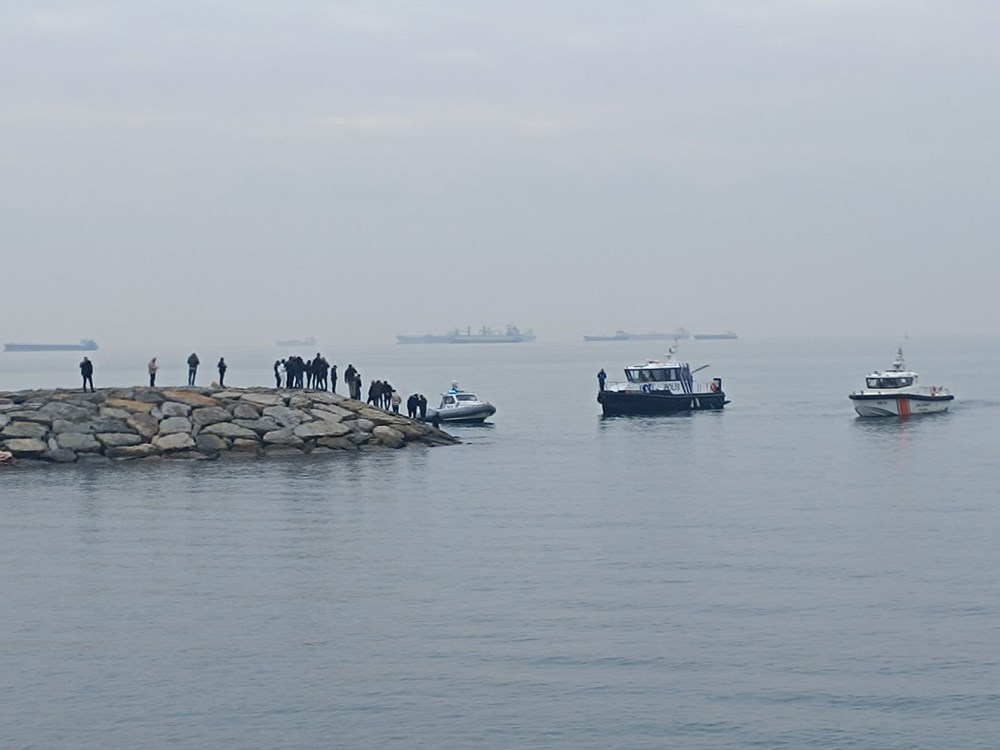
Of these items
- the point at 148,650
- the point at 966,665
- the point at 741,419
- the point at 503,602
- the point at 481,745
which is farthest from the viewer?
the point at 741,419

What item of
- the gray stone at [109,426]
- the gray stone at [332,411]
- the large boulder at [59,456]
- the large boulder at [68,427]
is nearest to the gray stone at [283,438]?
the gray stone at [332,411]

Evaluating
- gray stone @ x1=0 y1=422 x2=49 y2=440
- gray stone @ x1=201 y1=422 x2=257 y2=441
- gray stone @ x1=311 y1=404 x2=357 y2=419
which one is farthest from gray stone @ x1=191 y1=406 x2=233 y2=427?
gray stone @ x1=0 y1=422 x2=49 y2=440

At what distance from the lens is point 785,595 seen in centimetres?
3055

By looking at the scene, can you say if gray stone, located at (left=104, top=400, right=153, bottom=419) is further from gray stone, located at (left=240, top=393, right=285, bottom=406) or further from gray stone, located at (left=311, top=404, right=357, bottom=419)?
gray stone, located at (left=311, top=404, right=357, bottom=419)

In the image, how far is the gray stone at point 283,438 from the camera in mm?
61375

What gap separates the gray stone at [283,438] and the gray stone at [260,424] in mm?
318

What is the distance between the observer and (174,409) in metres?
62.1

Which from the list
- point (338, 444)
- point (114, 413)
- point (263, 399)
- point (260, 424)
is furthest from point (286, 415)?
point (114, 413)

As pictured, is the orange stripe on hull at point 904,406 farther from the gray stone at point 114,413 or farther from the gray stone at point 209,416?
the gray stone at point 114,413

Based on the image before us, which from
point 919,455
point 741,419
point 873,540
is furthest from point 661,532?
point 741,419

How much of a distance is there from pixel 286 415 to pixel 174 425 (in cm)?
514

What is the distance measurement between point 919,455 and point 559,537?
30.2 meters

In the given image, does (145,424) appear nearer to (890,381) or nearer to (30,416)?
(30,416)

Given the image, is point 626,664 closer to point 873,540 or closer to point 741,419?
point 873,540
